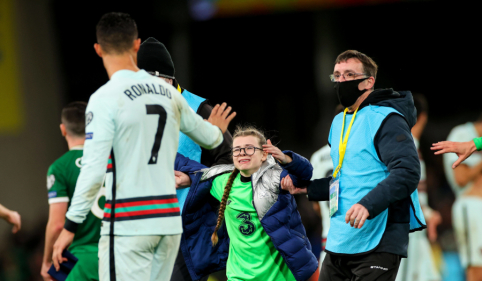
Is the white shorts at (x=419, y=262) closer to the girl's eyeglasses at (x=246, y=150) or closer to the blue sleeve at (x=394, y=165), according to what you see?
the girl's eyeglasses at (x=246, y=150)

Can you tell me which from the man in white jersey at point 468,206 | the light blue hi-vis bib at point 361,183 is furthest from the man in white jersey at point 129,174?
the man in white jersey at point 468,206

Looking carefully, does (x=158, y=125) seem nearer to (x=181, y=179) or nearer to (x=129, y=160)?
(x=129, y=160)

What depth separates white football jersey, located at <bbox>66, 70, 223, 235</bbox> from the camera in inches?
116

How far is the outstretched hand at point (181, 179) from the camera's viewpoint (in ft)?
13.9

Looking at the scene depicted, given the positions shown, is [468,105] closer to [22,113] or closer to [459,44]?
[459,44]

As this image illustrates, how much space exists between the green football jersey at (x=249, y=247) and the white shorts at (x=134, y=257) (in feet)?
4.39

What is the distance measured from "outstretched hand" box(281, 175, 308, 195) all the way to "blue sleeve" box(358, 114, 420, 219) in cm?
64

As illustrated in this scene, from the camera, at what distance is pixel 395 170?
11.0 ft

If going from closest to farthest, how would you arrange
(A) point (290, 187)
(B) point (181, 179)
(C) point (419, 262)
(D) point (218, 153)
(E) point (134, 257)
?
(E) point (134, 257) → (A) point (290, 187) → (B) point (181, 179) → (D) point (218, 153) → (C) point (419, 262)

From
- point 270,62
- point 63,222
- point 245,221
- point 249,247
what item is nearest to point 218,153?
point 245,221

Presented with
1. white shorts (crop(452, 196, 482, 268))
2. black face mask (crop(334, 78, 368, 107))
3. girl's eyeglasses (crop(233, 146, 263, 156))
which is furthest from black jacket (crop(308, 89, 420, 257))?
white shorts (crop(452, 196, 482, 268))

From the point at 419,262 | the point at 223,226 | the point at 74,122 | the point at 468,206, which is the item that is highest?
the point at 74,122

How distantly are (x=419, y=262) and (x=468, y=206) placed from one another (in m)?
1.37

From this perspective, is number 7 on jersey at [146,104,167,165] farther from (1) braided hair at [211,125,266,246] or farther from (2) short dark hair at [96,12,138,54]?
(1) braided hair at [211,125,266,246]
